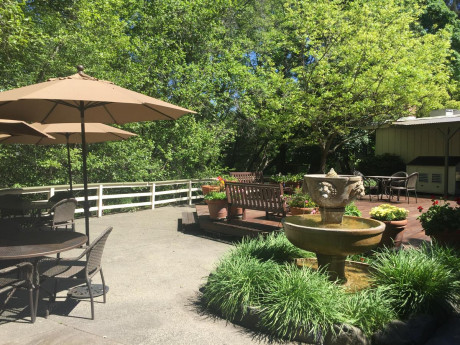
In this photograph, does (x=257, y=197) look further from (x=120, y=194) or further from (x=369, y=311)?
(x=120, y=194)

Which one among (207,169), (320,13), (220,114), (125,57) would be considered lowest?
(207,169)

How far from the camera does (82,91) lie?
13.6 feet

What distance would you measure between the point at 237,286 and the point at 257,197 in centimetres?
344

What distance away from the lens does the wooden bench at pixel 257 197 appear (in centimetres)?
690

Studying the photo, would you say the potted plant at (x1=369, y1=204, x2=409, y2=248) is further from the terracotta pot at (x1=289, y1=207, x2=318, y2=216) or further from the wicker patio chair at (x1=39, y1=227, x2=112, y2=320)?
the wicker patio chair at (x1=39, y1=227, x2=112, y2=320)

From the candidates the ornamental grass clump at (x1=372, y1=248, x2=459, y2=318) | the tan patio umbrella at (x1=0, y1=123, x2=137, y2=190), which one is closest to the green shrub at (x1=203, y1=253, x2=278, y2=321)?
the ornamental grass clump at (x1=372, y1=248, x2=459, y2=318)

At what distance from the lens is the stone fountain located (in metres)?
3.88

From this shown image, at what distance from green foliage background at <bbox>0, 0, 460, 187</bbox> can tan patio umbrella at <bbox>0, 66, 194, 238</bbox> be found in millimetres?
4592

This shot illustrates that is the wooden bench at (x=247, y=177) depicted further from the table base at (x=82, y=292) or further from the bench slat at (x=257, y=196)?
the table base at (x=82, y=292)

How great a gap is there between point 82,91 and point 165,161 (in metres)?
10.6

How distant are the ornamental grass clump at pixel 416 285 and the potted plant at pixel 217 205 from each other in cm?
451

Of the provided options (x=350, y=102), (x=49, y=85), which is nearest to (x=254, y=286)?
(x=49, y=85)

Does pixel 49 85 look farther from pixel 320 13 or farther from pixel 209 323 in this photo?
pixel 320 13

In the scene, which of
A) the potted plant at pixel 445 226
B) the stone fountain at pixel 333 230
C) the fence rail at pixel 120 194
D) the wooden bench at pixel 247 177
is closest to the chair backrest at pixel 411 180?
the wooden bench at pixel 247 177
